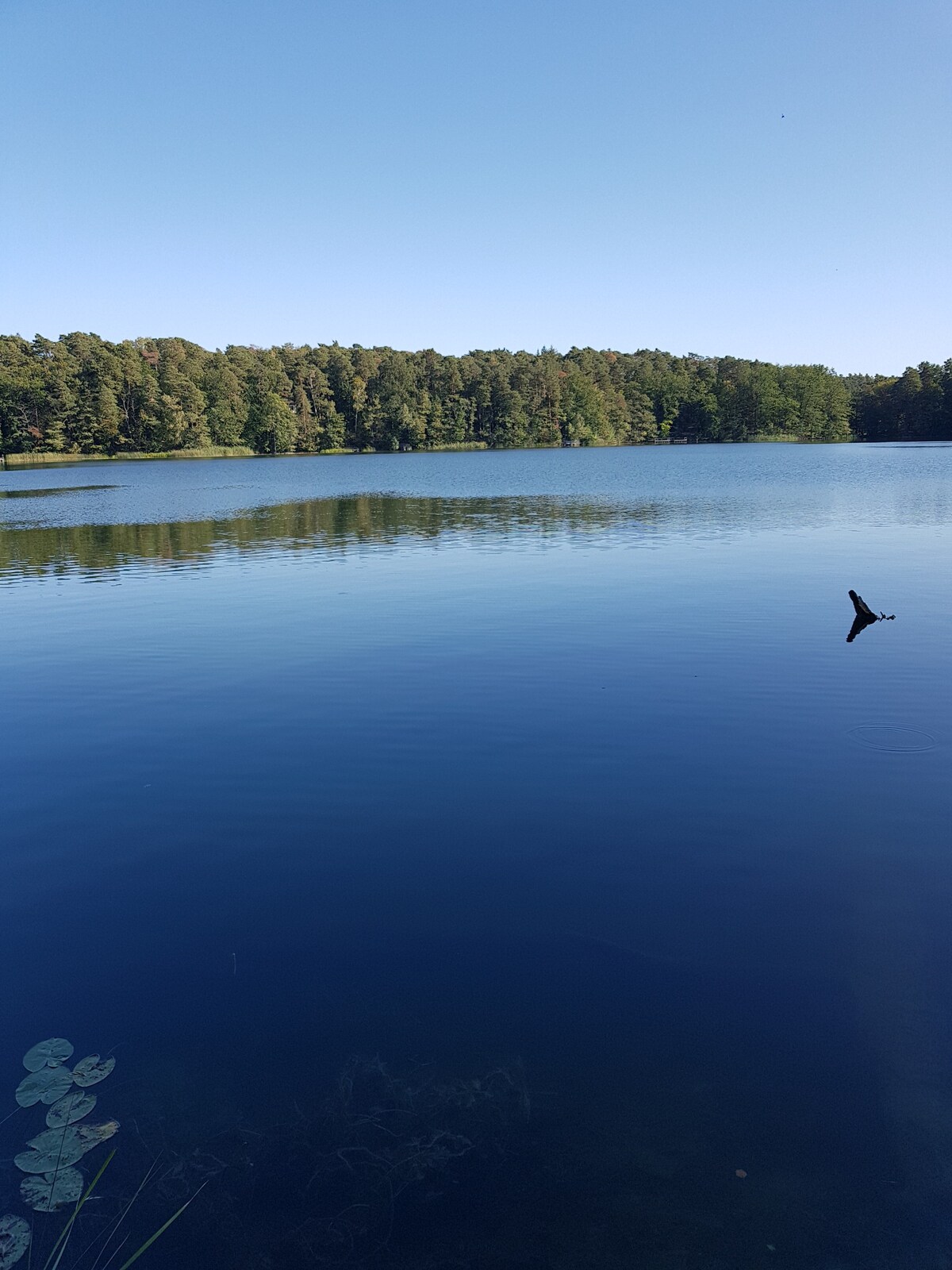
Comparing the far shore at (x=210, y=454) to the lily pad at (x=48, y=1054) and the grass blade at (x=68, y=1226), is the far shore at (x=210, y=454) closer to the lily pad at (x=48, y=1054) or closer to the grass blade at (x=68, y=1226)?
the lily pad at (x=48, y=1054)

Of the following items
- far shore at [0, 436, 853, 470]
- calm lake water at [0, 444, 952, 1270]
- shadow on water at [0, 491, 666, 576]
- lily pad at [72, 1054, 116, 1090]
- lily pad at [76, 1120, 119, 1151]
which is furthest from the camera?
far shore at [0, 436, 853, 470]

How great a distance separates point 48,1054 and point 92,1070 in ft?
1.27

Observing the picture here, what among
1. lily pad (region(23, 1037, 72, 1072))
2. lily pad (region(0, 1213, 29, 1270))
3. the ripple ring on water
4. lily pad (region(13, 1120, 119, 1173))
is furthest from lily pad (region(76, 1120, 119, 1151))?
the ripple ring on water

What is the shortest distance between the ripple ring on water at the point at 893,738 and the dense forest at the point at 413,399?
4661 inches

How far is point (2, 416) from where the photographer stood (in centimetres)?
10894

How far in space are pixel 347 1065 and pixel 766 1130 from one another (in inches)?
96.4

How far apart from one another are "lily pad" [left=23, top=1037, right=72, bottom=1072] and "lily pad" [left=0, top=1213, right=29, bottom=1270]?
3.74 feet

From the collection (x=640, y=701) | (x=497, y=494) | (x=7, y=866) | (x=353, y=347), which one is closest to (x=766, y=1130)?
(x=7, y=866)

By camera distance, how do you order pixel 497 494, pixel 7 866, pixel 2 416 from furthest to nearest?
pixel 2 416 < pixel 497 494 < pixel 7 866

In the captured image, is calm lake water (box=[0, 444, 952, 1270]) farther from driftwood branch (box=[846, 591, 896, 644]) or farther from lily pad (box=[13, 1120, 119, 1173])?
driftwood branch (box=[846, 591, 896, 644])

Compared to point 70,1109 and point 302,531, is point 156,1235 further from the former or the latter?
point 302,531

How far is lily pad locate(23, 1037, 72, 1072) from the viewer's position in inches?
207

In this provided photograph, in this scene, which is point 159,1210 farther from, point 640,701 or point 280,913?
point 640,701

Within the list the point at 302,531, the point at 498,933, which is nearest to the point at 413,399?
the point at 302,531
